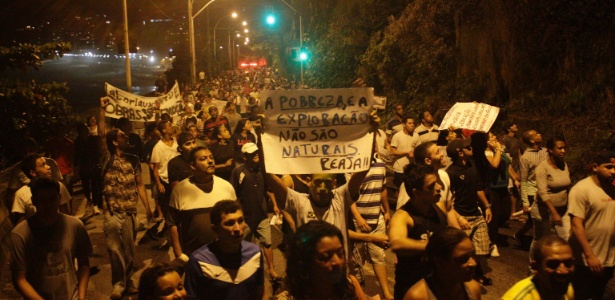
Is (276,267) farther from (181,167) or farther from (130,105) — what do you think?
(130,105)

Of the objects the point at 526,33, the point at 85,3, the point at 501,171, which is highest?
the point at 85,3

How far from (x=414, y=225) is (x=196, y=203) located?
2.17m

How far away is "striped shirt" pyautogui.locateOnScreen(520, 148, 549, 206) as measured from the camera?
364 inches

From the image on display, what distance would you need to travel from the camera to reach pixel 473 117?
9469 millimetres

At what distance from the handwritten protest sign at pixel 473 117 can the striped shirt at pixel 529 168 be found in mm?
721

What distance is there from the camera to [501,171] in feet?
30.4

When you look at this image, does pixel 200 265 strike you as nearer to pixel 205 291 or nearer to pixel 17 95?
pixel 205 291

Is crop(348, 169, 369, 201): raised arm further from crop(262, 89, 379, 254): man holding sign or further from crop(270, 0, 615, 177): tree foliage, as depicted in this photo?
crop(270, 0, 615, 177): tree foliage

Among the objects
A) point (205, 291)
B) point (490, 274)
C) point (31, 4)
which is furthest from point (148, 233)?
point (31, 4)

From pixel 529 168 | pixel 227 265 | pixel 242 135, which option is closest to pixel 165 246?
pixel 242 135

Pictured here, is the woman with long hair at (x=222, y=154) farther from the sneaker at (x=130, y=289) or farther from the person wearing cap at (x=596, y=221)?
the person wearing cap at (x=596, y=221)

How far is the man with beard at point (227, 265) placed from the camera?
423 cm

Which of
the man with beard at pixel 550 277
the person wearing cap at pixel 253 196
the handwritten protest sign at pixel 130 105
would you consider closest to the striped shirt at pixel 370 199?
the person wearing cap at pixel 253 196

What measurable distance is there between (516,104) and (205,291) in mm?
13238
